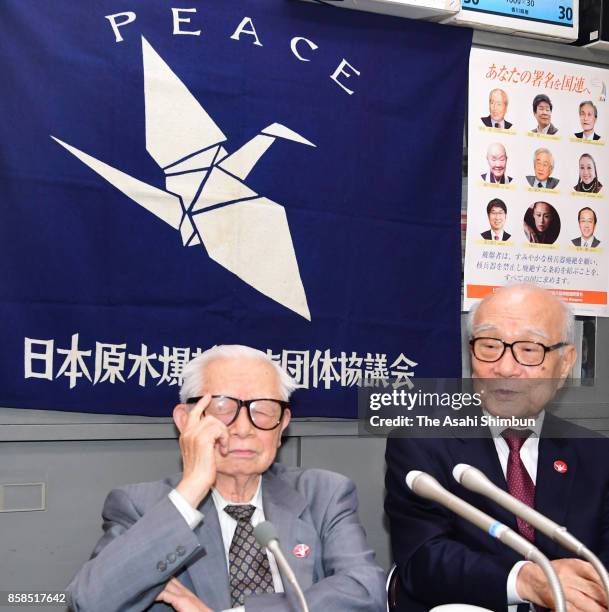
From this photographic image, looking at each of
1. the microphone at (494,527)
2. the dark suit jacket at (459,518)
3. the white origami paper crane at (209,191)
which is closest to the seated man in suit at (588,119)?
the white origami paper crane at (209,191)

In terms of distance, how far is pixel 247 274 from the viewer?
2.77 metres

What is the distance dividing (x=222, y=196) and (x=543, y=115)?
1.29 meters

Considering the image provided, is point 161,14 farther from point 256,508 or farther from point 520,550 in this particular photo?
point 520,550

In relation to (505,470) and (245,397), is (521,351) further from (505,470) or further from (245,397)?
(245,397)

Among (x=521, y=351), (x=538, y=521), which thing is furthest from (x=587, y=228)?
(x=538, y=521)

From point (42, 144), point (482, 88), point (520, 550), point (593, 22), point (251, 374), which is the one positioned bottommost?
point (520, 550)

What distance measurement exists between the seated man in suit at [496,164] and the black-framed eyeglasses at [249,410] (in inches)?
57.0

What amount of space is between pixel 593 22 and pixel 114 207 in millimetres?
1891

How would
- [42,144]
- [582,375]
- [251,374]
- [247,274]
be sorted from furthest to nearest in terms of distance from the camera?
1. [582,375]
2. [247,274]
3. [42,144]
4. [251,374]

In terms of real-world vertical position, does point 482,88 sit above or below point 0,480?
above

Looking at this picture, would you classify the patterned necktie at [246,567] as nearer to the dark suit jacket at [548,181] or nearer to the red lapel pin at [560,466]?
the red lapel pin at [560,466]

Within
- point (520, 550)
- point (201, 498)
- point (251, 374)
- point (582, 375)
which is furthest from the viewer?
point (582, 375)

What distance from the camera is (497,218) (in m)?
3.13

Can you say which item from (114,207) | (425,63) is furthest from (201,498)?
(425,63)
